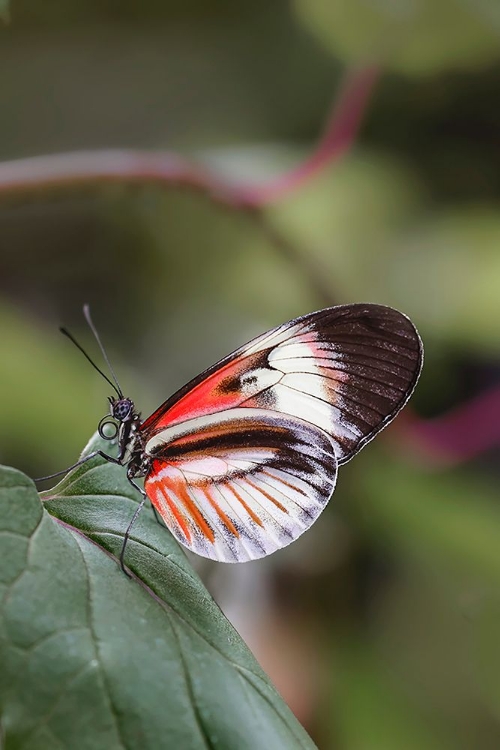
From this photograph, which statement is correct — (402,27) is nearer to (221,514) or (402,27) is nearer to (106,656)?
(221,514)

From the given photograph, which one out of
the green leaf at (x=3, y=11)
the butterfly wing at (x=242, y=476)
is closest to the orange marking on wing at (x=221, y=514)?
the butterfly wing at (x=242, y=476)

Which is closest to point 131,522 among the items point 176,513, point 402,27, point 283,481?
point 176,513

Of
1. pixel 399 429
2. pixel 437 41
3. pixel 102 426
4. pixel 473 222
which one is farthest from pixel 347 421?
pixel 473 222

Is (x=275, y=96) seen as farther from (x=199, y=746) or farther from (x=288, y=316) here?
(x=199, y=746)

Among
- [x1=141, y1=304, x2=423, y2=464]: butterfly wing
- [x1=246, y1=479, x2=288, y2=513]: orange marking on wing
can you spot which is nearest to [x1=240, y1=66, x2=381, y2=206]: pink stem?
[x1=141, y1=304, x2=423, y2=464]: butterfly wing

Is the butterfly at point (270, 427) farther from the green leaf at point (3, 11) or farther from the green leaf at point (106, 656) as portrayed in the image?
the green leaf at point (3, 11)

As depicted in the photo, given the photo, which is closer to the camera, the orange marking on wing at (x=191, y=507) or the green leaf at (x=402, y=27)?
the orange marking on wing at (x=191, y=507)

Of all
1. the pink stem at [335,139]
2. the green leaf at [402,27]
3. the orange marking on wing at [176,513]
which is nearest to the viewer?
the orange marking on wing at [176,513]

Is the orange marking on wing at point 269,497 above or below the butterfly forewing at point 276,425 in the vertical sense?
below
